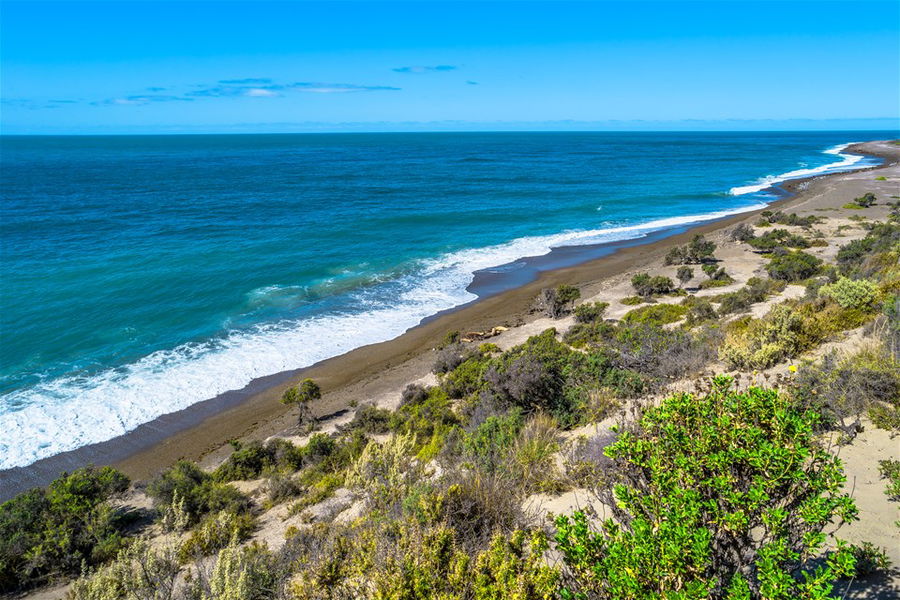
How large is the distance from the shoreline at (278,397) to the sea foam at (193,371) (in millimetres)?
506

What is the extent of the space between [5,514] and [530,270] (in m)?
25.0

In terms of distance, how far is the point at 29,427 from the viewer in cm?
1454

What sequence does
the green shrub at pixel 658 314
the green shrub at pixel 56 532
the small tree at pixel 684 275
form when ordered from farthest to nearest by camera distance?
1. the small tree at pixel 684 275
2. the green shrub at pixel 658 314
3. the green shrub at pixel 56 532

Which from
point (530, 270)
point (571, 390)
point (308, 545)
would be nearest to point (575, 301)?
point (530, 270)

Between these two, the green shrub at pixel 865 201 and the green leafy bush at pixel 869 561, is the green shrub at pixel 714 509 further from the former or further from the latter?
the green shrub at pixel 865 201

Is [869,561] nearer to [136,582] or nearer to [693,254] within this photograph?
[136,582]

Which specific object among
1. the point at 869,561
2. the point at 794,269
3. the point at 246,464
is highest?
the point at 869,561

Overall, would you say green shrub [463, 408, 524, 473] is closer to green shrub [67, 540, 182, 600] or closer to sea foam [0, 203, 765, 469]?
green shrub [67, 540, 182, 600]

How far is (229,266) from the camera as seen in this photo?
29.3 m

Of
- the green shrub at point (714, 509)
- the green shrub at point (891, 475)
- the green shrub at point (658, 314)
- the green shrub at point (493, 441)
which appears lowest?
the green shrub at point (658, 314)

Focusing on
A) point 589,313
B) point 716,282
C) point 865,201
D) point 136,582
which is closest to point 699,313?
point 589,313

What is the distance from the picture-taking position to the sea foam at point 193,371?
14.5 metres

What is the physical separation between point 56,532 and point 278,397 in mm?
7691

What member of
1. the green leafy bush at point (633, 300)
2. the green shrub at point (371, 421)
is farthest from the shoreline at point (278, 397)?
the green leafy bush at point (633, 300)
